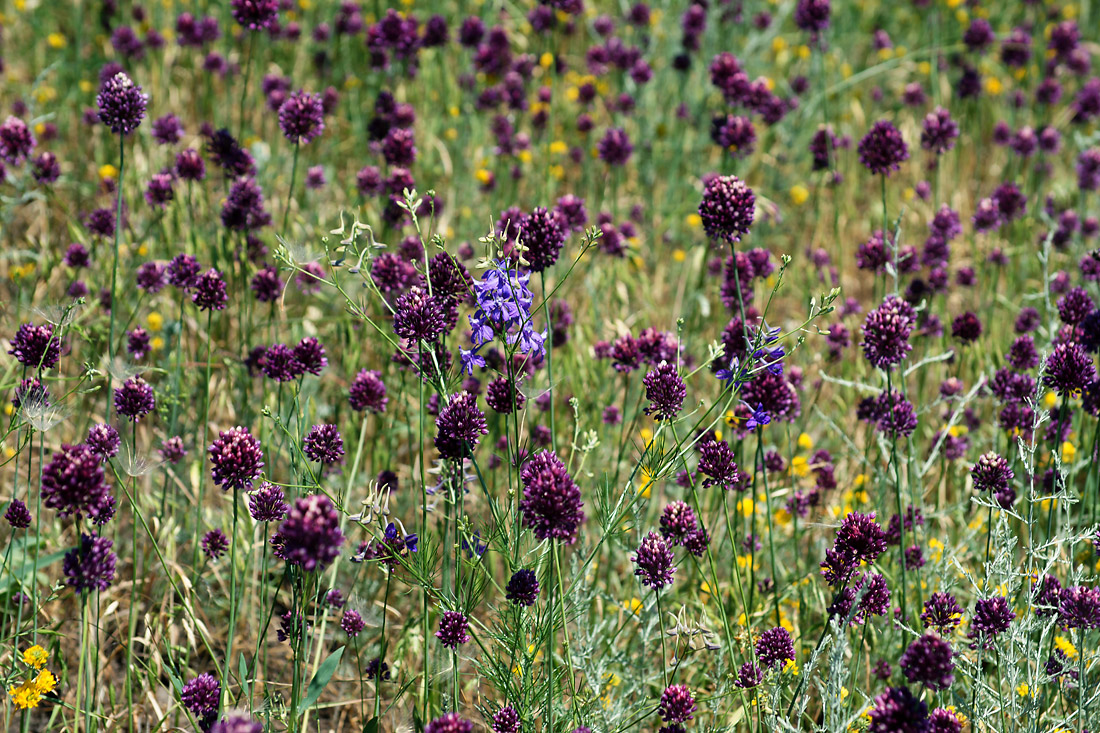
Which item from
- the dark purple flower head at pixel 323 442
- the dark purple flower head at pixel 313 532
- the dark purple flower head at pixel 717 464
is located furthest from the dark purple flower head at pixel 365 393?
the dark purple flower head at pixel 313 532

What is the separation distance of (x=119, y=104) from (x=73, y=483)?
1566 mm

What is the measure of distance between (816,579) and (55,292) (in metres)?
3.90

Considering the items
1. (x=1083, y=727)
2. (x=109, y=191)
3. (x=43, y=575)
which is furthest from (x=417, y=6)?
(x=1083, y=727)

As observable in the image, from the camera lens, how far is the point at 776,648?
7.93 feet

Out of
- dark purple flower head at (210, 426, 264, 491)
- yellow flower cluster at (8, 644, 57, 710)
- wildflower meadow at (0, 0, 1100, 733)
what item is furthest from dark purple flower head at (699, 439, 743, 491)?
yellow flower cluster at (8, 644, 57, 710)

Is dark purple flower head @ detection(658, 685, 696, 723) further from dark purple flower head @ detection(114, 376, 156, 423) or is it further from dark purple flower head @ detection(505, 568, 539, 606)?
dark purple flower head @ detection(114, 376, 156, 423)

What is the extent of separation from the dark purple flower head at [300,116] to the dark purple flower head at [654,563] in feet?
6.97

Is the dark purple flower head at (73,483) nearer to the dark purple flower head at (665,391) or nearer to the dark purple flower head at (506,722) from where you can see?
the dark purple flower head at (506,722)

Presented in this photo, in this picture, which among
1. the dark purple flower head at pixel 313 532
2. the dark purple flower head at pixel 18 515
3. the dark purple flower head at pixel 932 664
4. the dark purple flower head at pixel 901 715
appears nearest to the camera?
the dark purple flower head at pixel 313 532

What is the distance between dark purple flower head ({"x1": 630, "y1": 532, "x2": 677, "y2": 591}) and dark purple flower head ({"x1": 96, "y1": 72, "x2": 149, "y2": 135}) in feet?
7.02

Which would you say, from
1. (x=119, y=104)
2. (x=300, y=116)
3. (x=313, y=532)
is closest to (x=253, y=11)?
(x=300, y=116)

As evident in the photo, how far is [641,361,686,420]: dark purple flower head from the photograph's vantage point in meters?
2.32

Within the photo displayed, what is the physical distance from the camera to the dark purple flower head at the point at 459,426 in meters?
2.29

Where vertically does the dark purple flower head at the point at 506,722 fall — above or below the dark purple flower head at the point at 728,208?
below
